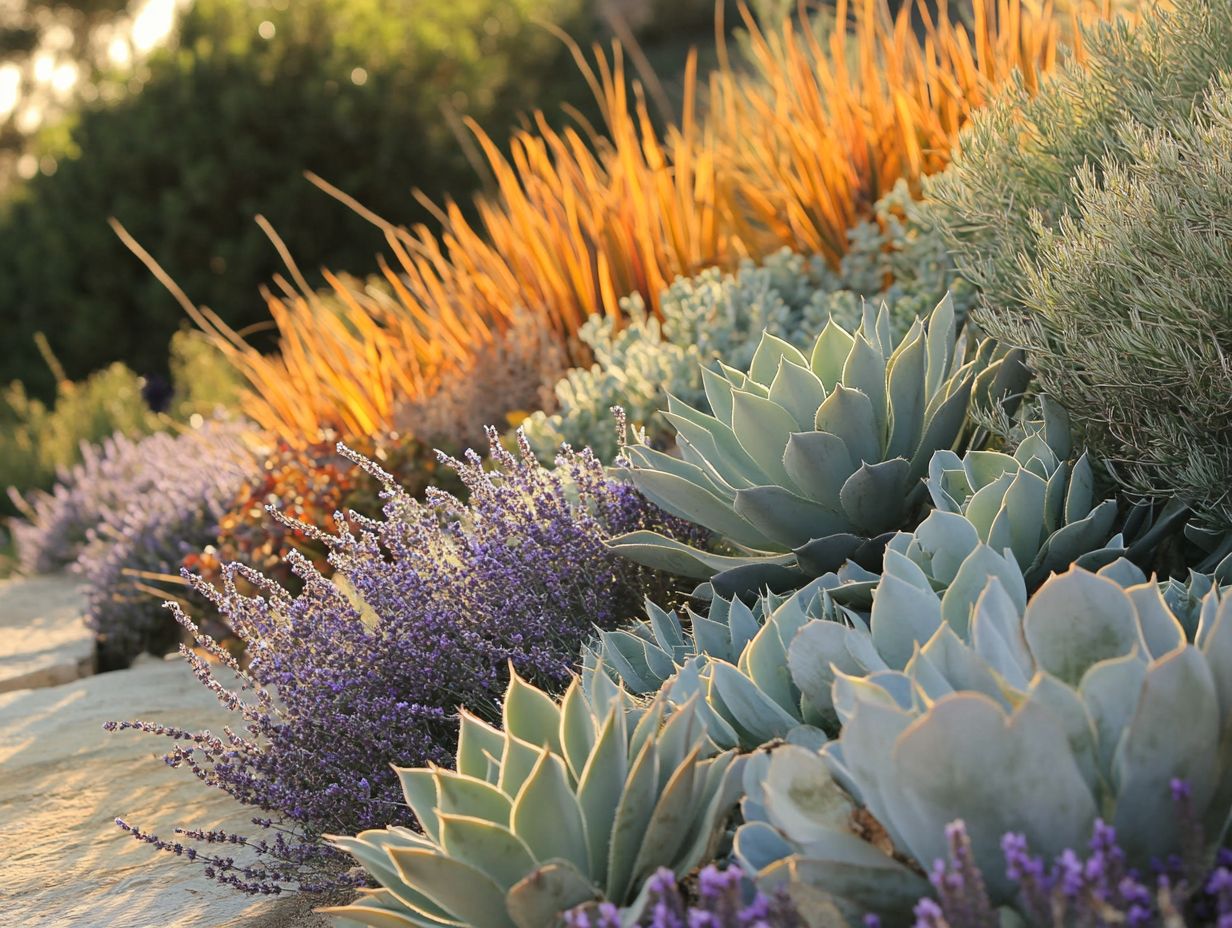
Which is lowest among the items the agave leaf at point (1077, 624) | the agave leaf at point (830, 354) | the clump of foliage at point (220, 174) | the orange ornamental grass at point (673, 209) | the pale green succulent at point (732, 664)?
the pale green succulent at point (732, 664)

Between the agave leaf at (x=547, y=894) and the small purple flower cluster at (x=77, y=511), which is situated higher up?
the small purple flower cluster at (x=77, y=511)

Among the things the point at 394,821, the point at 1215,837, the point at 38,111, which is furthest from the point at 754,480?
the point at 38,111

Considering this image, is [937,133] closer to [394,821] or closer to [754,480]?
[754,480]

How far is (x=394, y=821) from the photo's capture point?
274cm

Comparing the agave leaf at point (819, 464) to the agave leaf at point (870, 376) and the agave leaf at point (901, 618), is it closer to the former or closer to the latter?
the agave leaf at point (870, 376)

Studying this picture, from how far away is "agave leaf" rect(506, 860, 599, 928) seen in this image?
1.73 metres

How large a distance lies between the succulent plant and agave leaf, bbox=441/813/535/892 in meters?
1.09

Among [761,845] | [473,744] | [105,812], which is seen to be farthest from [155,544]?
[761,845]

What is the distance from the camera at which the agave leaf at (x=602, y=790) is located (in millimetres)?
1923

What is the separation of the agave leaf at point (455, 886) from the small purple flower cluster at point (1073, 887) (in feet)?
2.11

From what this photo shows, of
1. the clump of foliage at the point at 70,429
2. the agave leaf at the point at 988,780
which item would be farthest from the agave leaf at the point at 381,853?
the clump of foliage at the point at 70,429

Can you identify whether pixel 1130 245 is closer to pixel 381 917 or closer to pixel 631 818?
pixel 631 818

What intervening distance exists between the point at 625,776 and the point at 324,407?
3.66 metres

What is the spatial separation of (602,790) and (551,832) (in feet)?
0.35
